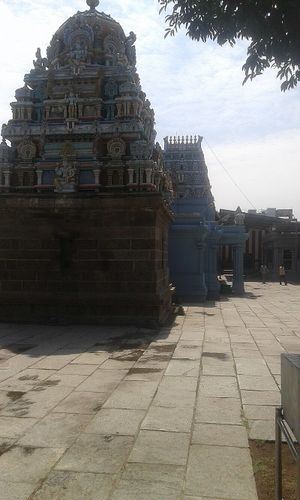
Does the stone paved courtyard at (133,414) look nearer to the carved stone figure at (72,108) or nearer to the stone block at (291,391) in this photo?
the stone block at (291,391)

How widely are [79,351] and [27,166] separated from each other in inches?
269

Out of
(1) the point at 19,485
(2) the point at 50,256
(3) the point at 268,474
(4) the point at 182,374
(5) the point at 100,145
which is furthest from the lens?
(5) the point at 100,145

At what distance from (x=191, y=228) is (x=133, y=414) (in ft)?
50.1

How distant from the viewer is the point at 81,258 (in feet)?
40.7

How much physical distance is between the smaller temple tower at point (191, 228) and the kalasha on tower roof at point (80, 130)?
21.6 ft

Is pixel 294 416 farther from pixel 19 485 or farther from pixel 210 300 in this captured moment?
pixel 210 300

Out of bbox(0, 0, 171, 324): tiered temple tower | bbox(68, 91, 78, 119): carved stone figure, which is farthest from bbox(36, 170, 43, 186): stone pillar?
bbox(68, 91, 78, 119): carved stone figure

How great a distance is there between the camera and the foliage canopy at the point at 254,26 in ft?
13.0

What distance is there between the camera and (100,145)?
44.2 ft

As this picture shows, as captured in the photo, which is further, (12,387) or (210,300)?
(210,300)

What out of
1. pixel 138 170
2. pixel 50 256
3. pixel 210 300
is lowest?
pixel 210 300

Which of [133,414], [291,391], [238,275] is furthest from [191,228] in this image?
[291,391]

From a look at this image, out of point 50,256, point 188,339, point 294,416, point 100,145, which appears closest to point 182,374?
point 188,339

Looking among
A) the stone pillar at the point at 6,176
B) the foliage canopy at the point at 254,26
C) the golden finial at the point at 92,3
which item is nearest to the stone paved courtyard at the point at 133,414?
the foliage canopy at the point at 254,26
